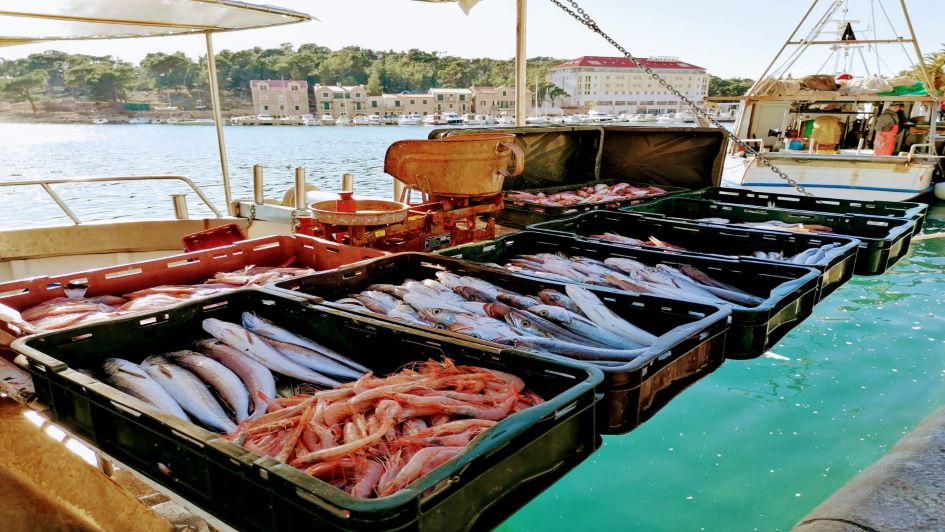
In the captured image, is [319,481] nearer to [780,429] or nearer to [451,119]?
[780,429]

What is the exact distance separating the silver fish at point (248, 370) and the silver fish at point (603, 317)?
162 cm

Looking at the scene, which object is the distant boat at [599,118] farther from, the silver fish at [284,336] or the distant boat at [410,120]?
the silver fish at [284,336]

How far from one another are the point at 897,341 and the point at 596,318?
589 cm

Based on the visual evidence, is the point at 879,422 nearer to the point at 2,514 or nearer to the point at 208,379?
the point at 208,379

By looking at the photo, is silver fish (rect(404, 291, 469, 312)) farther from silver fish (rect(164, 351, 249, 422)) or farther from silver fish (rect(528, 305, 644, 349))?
silver fish (rect(164, 351, 249, 422))

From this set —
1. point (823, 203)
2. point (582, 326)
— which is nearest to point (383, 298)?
point (582, 326)

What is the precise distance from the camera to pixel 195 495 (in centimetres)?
176

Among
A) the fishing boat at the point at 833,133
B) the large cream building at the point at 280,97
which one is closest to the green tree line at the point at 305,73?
the large cream building at the point at 280,97

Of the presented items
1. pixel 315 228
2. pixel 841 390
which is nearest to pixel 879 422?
pixel 841 390

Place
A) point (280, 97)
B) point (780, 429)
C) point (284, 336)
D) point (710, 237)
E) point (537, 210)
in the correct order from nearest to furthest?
point (284, 336), point (780, 429), point (710, 237), point (537, 210), point (280, 97)

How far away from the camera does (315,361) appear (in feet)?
8.87

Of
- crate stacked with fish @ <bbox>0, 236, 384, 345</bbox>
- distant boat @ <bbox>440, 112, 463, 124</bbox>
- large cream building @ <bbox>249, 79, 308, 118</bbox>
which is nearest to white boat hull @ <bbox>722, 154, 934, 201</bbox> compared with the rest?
crate stacked with fish @ <bbox>0, 236, 384, 345</bbox>

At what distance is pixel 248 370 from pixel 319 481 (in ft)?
4.54

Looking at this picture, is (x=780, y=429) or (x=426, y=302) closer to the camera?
(x=426, y=302)
